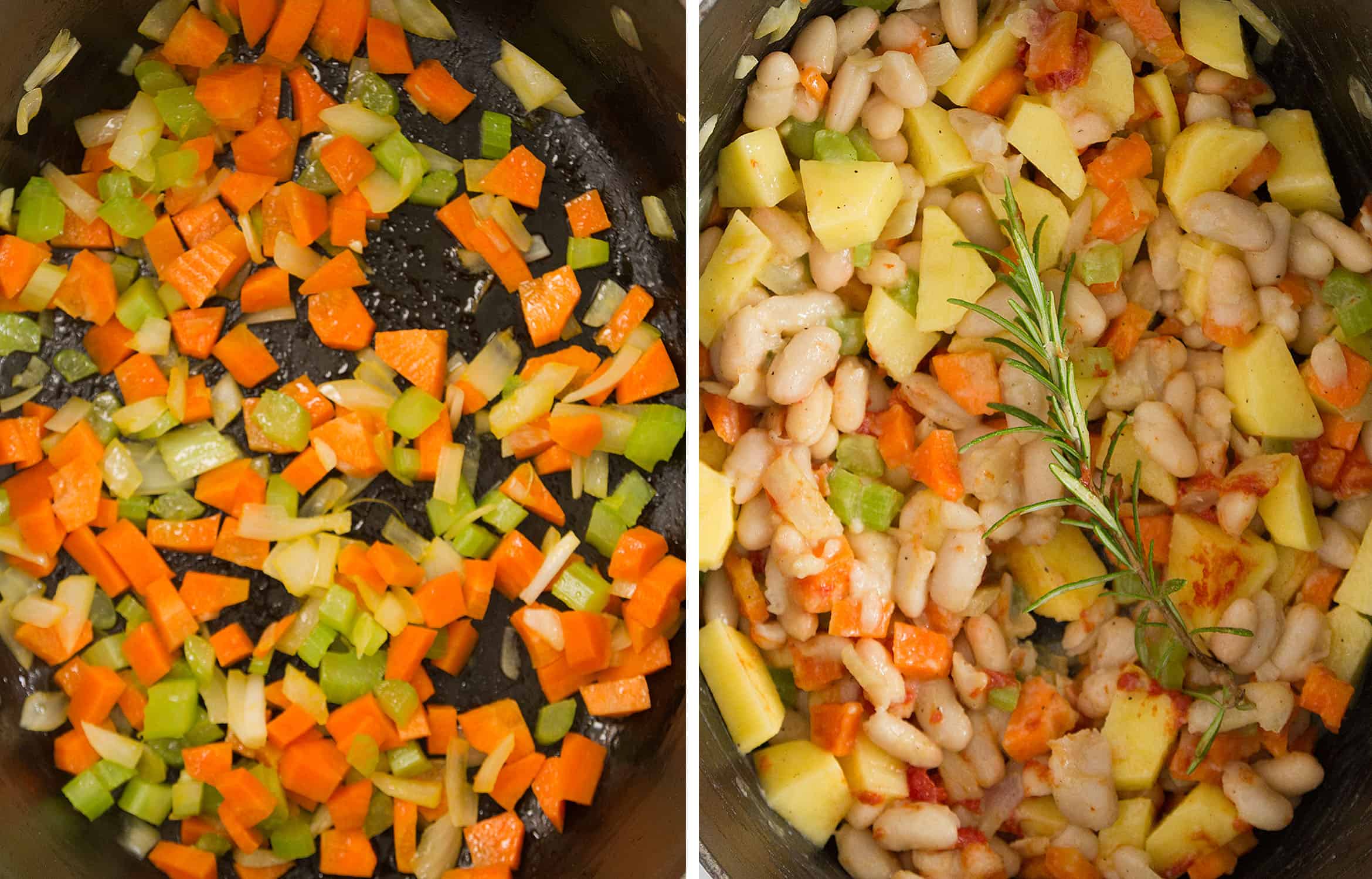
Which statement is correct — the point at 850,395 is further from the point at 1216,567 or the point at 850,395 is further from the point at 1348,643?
the point at 1348,643

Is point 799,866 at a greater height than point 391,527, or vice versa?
point 391,527

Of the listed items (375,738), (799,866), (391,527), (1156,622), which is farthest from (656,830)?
(1156,622)

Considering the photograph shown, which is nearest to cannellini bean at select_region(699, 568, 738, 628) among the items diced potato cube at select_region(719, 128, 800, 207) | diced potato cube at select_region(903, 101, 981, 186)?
diced potato cube at select_region(719, 128, 800, 207)

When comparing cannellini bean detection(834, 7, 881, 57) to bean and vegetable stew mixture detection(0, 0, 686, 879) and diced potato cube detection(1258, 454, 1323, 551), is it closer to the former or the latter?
bean and vegetable stew mixture detection(0, 0, 686, 879)

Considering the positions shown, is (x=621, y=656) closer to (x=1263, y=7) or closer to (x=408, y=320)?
(x=408, y=320)

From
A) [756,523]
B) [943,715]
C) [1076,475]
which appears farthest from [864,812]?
[1076,475]

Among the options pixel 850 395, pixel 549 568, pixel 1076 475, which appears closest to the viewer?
pixel 1076 475

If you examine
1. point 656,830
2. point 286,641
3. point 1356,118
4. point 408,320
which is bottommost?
point 656,830

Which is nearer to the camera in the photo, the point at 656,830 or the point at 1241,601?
the point at 1241,601
